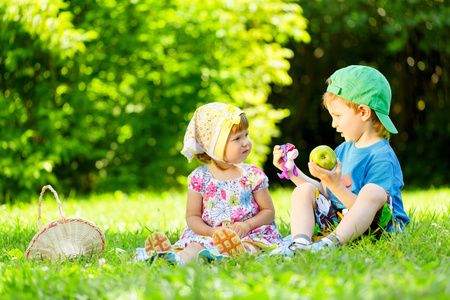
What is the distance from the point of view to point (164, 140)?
307 inches

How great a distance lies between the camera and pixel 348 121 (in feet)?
10.7

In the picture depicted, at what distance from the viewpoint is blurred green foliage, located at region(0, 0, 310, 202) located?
6957mm

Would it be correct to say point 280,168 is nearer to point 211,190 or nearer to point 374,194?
point 211,190

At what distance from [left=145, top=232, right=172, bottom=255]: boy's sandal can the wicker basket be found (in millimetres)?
374

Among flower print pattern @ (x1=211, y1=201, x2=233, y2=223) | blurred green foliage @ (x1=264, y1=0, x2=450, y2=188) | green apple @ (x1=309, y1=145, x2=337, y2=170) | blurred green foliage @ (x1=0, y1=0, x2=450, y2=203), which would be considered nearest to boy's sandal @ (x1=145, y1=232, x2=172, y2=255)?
flower print pattern @ (x1=211, y1=201, x2=233, y2=223)

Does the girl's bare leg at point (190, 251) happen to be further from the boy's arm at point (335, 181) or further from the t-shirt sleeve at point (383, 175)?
the t-shirt sleeve at point (383, 175)

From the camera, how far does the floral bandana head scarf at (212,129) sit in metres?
3.42

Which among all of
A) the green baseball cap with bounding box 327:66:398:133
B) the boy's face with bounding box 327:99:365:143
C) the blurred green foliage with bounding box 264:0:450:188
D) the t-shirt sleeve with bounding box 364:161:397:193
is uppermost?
the green baseball cap with bounding box 327:66:398:133

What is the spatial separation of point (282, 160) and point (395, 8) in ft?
22.8

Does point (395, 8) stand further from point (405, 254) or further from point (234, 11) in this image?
point (405, 254)

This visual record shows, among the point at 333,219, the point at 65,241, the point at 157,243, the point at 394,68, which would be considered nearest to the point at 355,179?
the point at 333,219

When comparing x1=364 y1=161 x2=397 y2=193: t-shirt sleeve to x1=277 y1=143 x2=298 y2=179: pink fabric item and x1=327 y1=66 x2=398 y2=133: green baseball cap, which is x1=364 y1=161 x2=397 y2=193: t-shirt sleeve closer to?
x1=327 y1=66 x2=398 y2=133: green baseball cap

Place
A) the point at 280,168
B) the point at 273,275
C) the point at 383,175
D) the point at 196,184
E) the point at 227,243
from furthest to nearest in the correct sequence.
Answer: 1. the point at 196,184
2. the point at 280,168
3. the point at 383,175
4. the point at 227,243
5. the point at 273,275

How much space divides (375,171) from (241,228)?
2.74 feet
